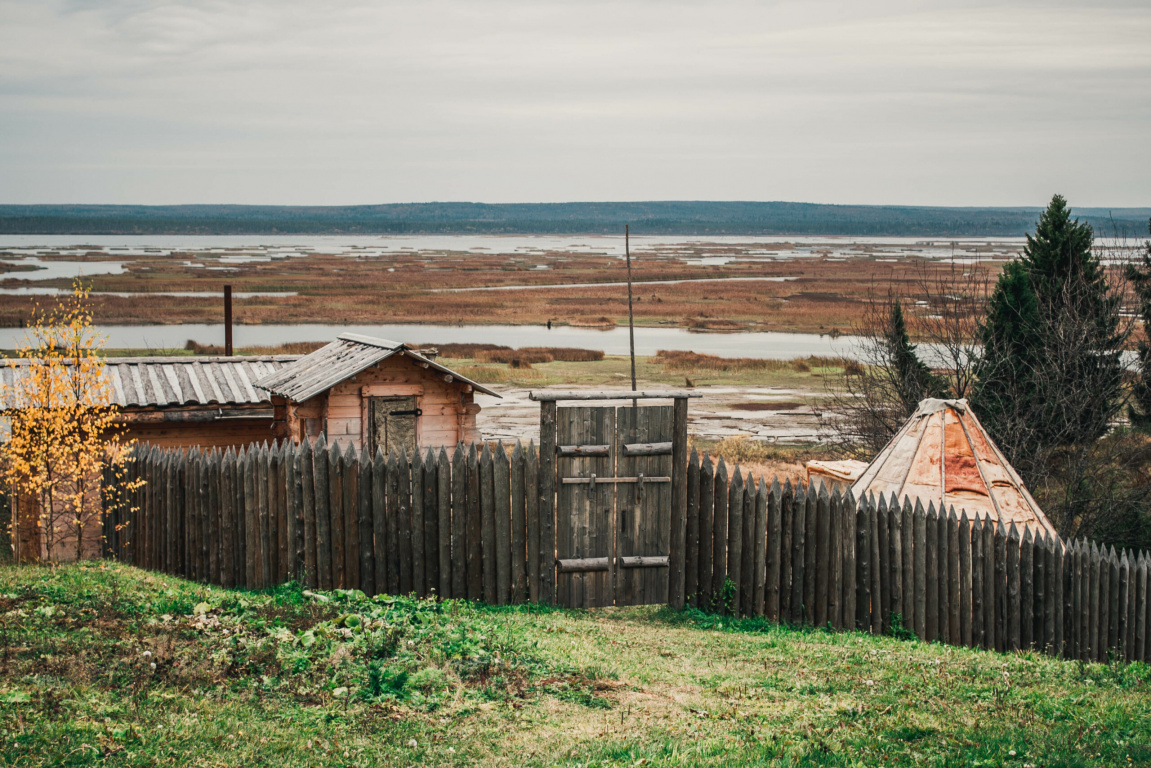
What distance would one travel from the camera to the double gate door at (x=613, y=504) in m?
11.0

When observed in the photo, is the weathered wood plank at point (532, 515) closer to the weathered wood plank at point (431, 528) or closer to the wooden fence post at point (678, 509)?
the weathered wood plank at point (431, 528)

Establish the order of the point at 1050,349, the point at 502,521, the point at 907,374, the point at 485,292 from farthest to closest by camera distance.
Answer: the point at 485,292, the point at 907,374, the point at 1050,349, the point at 502,521

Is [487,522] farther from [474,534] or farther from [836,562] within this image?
[836,562]

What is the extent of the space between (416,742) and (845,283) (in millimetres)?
105734

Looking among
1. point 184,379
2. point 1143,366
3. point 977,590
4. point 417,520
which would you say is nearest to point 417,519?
point 417,520

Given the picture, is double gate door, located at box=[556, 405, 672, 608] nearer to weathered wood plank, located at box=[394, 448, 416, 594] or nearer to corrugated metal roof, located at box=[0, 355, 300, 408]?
weathered wood plank, located at box=[394, 448, 416, 594]

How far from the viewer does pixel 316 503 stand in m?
10.8

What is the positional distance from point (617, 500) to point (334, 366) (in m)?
8.20

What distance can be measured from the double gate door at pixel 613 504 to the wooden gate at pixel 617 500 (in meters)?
0.01

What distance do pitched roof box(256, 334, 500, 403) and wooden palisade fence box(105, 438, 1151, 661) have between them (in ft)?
16.0

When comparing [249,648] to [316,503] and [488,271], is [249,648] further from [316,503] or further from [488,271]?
[488,271]

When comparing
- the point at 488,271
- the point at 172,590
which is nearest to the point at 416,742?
the point at 172,590

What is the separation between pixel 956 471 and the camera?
13594 millimetres

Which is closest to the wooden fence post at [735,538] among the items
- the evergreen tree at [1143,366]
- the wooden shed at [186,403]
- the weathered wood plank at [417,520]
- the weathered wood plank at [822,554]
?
the weathered wood plank at [822,554]
